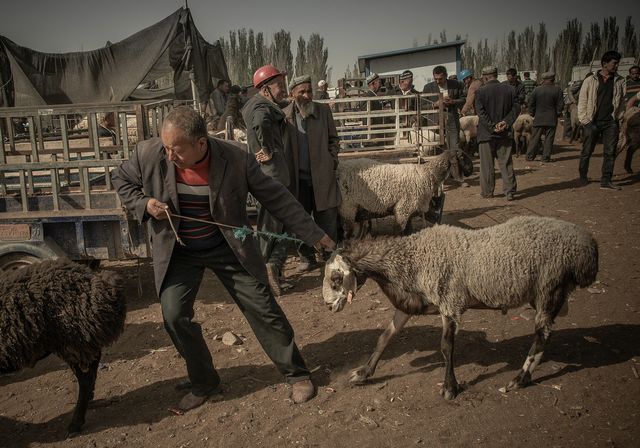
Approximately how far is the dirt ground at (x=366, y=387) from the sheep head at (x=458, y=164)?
275 centimetres

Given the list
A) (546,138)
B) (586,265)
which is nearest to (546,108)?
(546,138)

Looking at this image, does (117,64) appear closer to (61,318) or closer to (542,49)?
(61,318)

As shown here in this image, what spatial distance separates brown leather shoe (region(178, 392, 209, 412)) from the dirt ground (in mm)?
85

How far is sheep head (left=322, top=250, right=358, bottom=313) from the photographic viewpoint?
357 centimetres

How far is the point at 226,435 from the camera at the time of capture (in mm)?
3330

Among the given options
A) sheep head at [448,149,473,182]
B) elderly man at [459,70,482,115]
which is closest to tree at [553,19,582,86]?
elderly man at [459,70,482,115]

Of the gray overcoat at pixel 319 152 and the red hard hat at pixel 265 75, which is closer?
the red hard hat at pixel 265 75

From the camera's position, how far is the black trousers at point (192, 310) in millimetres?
3463

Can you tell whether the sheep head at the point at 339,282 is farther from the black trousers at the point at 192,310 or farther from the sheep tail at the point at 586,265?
the sheep tail at the point at 586,265

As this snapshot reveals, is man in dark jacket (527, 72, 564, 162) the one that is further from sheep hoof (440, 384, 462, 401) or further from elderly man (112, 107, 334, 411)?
elderly man (112, 107, 334, 411)

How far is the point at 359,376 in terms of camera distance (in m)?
3.82

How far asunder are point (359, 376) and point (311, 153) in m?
3.33

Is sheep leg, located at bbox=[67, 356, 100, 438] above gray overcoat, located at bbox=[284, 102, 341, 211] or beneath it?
beneath

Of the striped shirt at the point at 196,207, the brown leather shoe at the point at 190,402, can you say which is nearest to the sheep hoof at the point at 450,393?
the brown leather shoe at the point at 190,402
